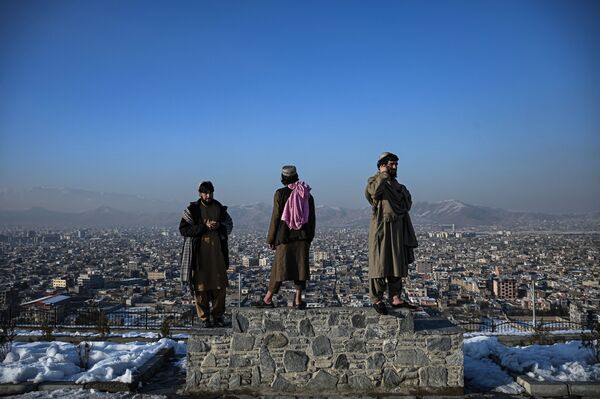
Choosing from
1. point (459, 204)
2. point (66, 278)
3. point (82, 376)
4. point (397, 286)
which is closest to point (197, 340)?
point (82, 376)

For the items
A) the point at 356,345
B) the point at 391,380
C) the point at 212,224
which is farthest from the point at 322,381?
the point at 212,224

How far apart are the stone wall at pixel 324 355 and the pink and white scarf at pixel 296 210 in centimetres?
112

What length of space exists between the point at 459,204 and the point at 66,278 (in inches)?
5059

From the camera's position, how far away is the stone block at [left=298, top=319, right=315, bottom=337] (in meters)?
6.01

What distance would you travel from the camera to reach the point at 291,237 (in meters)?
6.24

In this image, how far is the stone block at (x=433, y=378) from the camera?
233 inches

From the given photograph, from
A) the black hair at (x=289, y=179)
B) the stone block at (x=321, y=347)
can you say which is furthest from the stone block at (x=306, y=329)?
the black hair at (x=289, y=179)

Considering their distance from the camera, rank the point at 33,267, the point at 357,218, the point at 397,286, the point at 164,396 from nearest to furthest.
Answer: the point at 164,396, the point at 397,286, the point at 33,267, the point at 357,218

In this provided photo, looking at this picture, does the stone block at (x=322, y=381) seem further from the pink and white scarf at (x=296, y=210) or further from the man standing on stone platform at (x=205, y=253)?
the pink and white scarf at (x=296, y=210)

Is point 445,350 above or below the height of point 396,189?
below

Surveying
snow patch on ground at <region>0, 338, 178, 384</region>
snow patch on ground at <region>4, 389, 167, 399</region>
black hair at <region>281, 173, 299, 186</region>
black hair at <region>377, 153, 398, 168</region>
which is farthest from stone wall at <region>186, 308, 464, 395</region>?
black hair at <region>377, 153, 398, 168</region>

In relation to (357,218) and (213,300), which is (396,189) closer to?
(213,300)

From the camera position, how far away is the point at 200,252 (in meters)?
6.43

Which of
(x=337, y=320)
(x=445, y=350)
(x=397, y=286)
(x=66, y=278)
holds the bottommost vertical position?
(x=66, y=278)
